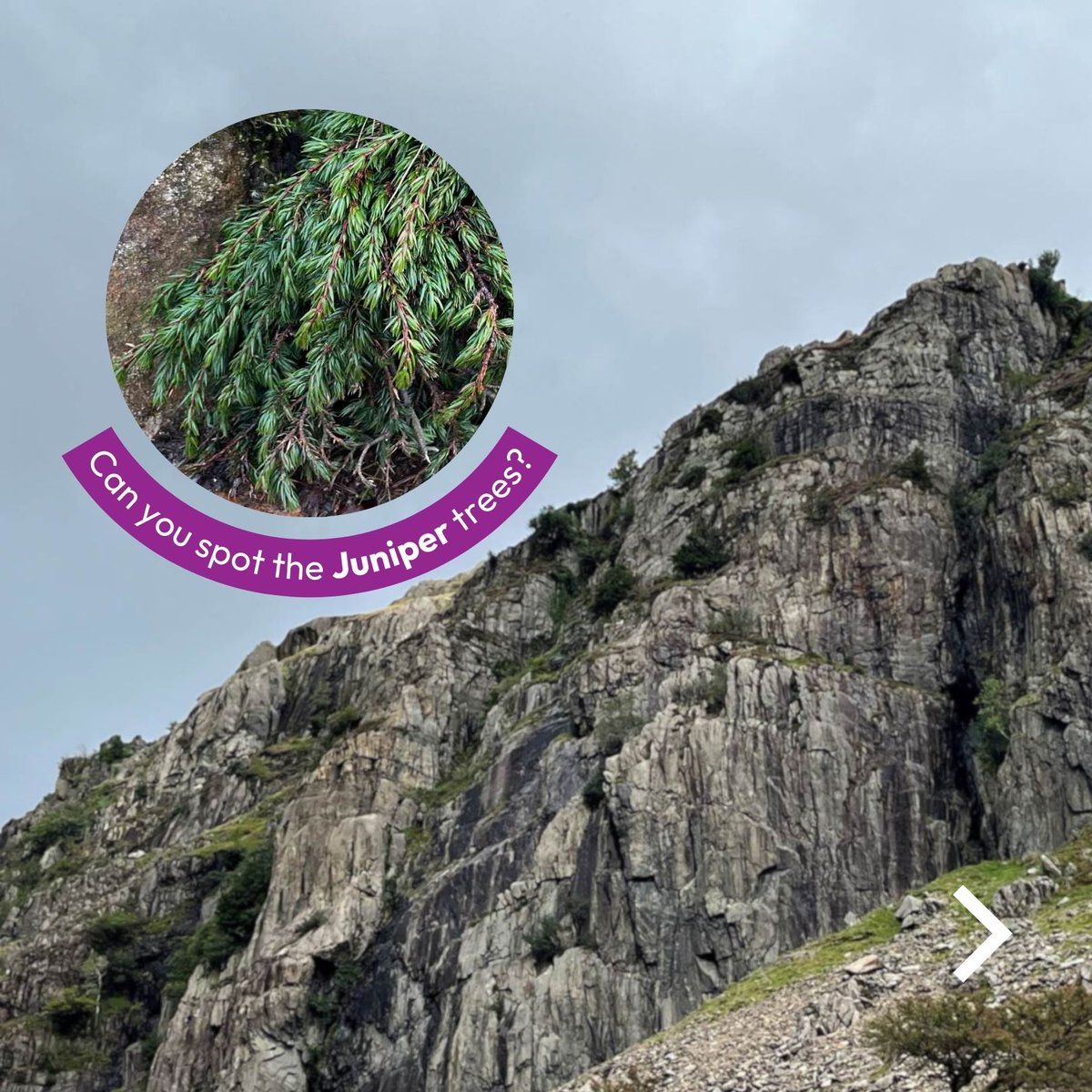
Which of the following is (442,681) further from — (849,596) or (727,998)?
(727,998)

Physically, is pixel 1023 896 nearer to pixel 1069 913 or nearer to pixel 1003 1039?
pixel 1069 913

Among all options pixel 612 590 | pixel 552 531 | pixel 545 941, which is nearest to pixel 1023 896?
pixel 545 941

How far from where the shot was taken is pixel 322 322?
27234 mm

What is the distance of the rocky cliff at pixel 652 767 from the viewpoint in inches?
2746

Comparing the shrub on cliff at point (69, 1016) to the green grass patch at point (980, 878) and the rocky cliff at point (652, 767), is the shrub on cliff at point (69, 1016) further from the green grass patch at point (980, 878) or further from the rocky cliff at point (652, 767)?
the green grass patch at point (980, 878)

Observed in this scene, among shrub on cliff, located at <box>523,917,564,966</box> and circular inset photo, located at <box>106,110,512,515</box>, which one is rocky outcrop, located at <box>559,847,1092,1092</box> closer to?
shrub on cliff, located at <box>523,917,564,966</box>

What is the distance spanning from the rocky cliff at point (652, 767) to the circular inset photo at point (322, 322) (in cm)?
4457

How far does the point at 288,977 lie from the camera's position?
253ft

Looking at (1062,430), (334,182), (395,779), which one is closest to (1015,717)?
(1062,430)

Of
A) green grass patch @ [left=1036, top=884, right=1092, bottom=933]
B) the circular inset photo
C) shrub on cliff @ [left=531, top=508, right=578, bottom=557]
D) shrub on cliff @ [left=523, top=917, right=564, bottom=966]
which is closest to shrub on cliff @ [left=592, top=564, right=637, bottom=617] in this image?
shrub on cliff @ [left=531, top=508, right=578, bottom=557]

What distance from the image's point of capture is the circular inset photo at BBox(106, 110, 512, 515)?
27.2m

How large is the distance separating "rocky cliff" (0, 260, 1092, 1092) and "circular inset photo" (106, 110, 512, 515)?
146 feet

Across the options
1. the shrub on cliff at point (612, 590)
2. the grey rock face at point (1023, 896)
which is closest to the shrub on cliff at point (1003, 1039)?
the grey rock face at point (1023, 896)

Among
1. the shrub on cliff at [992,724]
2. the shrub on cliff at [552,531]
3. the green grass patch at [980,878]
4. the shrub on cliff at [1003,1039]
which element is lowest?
the shrub on cliff at [1003,1039]
